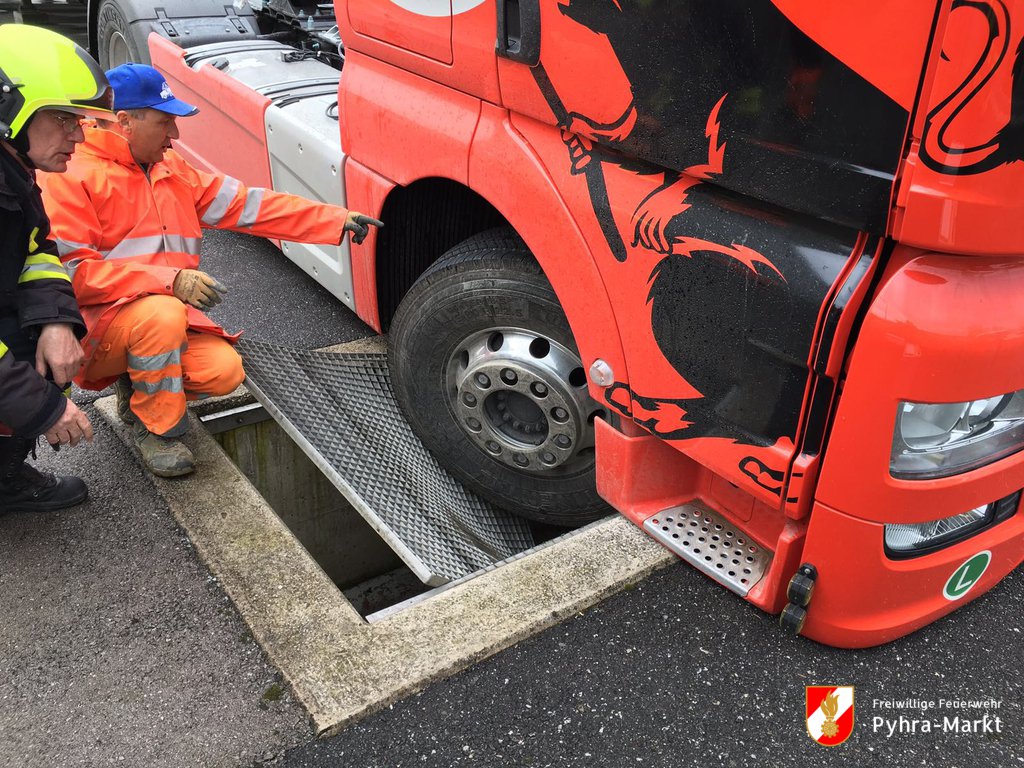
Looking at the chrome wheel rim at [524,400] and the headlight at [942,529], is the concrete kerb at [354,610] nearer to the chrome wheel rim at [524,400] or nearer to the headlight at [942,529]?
the chrome wheel rim at [524,400]

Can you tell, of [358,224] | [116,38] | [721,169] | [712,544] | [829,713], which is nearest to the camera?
[721,169]

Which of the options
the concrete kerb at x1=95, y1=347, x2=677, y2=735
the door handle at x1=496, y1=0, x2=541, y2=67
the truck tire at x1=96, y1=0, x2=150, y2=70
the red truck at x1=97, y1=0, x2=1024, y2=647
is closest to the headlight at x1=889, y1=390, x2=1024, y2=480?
the red truck at x1=97, y1=0, x2=1024, y2=647

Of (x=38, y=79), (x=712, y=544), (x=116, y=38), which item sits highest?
(x=38, y=79)

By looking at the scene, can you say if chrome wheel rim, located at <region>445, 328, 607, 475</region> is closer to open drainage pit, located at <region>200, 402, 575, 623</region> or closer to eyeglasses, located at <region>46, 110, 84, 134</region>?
open drainage pit, located at <region>200, 402, 575, 623</region>

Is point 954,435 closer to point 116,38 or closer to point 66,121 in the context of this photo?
point 66,121

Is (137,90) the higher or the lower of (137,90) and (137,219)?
the higher

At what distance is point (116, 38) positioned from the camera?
5.20 m

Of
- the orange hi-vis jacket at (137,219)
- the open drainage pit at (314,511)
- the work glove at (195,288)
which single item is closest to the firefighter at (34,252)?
the orange hi-vis jacket at (137,219)

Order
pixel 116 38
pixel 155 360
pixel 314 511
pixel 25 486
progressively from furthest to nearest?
pixel 116 38, pixel 314 511, pixel 155 360, pixel 25 486

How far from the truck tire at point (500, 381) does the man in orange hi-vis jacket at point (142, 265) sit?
46cm

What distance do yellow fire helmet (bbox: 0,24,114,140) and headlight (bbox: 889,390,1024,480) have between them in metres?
2.04

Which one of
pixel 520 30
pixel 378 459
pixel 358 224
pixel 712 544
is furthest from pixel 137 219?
pixel 712 544

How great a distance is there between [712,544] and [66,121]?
1989 mm

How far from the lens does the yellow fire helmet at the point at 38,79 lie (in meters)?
2.06
